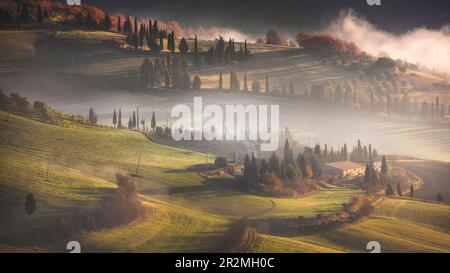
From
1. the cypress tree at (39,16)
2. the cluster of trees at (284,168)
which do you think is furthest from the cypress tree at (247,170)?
the cypress tree at (39,16)

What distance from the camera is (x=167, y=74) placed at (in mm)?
29281

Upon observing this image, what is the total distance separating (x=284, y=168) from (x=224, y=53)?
7628 millimetres

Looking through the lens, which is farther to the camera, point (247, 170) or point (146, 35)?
point (146, 35)

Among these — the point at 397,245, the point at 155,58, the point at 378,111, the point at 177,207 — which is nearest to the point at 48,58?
the point at 155,58

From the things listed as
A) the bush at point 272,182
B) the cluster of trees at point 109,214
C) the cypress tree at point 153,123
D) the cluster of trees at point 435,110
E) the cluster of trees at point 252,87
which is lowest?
the cluster of trees at point 109,214

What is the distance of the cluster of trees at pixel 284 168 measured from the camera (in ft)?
89.7

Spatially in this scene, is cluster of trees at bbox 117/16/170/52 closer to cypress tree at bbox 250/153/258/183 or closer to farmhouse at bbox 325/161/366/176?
cypress tree at bbox 250/153/258/183

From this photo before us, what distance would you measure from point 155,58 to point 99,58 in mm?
3102

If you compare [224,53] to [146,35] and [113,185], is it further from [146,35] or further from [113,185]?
[113,185]

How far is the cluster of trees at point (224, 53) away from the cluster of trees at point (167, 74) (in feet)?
5.27

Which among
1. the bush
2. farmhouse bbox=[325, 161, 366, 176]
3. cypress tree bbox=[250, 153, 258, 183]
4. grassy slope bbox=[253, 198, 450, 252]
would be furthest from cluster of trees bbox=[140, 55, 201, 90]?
grassy slope bbox=[253, 198, 450, 252]

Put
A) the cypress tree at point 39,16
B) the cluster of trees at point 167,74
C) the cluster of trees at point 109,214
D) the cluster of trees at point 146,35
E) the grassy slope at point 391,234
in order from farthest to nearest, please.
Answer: the cluster of trees at point 146,35 < the cypress tree at point 39,16 < the cluster of trees at point 167,74 < the grassy slope at point 391,234 < the cluster of trees at point 109,214

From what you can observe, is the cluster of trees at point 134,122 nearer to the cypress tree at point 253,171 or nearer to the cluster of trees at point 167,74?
the cluster of trees at point 167,74

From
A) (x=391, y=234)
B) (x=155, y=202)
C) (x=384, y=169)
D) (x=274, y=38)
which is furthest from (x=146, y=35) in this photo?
(x=391, y=234)
